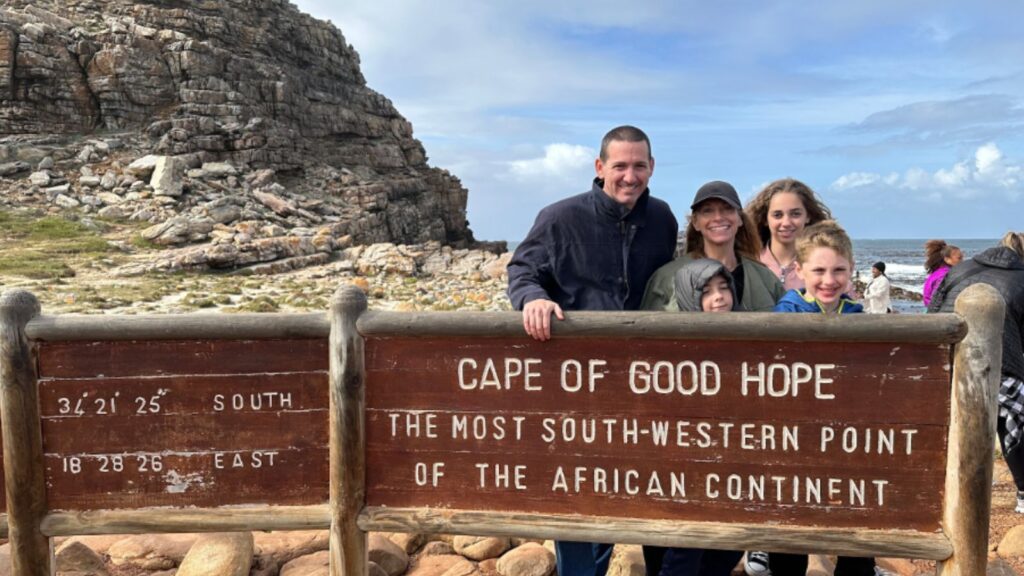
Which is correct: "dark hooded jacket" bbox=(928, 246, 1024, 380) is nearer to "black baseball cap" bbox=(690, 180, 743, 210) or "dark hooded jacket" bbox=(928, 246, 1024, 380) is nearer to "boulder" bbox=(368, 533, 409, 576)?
"black baseball cap" bbox=(690, 180, 743, 210)

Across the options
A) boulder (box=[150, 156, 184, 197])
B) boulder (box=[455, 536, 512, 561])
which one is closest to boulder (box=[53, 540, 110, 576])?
boulder (box=[455, 536, 512, 561])

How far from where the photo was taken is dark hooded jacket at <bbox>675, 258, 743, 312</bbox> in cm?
335

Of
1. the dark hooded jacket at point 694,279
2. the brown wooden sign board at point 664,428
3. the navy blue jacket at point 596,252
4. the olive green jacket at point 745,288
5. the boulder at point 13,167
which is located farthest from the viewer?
the boulder at point 13,167

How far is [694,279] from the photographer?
133 inches

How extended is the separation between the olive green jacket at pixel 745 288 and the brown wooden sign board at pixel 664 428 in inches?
28.0

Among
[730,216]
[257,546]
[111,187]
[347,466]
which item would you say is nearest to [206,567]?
[257,546]

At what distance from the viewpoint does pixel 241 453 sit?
315cm

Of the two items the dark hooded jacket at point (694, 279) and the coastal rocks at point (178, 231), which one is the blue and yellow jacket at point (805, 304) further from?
the coastal rocks at point (178, 231)

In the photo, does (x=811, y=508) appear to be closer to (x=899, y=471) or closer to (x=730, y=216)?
(x=899, y=471)

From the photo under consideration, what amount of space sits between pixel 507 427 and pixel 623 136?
1650 mm

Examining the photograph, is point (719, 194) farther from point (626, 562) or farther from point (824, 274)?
point (626, 562)

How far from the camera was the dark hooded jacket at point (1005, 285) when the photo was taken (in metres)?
4.73

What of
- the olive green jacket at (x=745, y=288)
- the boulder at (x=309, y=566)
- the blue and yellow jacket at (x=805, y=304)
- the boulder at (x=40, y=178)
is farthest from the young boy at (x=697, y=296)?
the boulder at (x=40, y=178)

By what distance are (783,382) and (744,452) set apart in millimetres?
327
